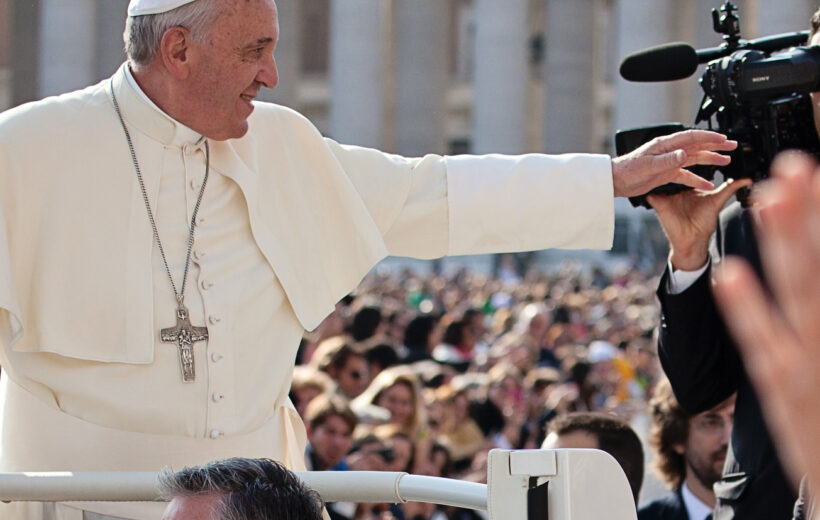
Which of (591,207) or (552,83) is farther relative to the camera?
(552,83)

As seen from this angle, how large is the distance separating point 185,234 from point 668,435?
8.77 ft

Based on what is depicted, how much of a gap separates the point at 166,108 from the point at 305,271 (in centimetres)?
56

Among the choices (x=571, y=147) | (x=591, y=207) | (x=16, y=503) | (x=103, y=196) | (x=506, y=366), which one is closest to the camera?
(x=16, y=503)

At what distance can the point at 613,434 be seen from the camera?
4.92 meters

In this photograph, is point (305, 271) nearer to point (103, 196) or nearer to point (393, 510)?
point (103, 196)

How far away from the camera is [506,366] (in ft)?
37.4

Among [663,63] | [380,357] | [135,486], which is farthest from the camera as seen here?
[380,357]

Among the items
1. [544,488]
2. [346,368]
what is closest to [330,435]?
[346,368]

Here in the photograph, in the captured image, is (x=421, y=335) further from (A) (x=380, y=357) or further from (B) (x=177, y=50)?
(B) (x=177, y=50)

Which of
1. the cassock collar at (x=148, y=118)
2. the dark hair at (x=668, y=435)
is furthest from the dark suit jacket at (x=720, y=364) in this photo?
the dark hair at (x=668, y=435)

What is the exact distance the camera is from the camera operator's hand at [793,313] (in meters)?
1.22

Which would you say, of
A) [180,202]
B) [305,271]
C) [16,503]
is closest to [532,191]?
[305,271]

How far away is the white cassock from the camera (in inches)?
133

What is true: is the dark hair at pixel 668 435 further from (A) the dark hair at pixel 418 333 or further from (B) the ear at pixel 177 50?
(A) the dark hair at pixel 418 333
